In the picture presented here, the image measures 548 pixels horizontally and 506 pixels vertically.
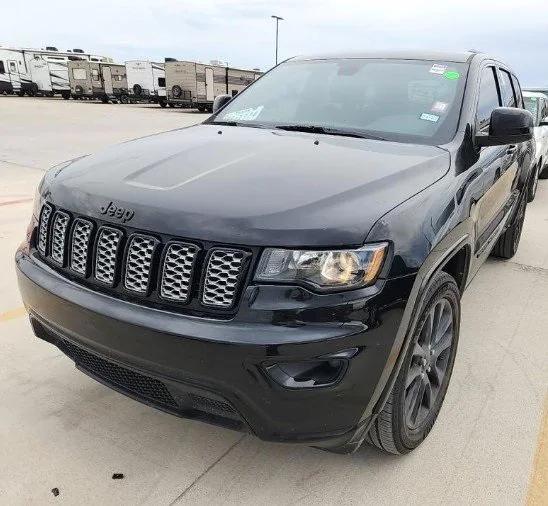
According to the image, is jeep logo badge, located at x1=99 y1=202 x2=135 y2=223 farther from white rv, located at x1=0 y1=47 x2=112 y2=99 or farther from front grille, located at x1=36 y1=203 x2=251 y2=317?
white rv, located at x1=0 y1=47 x2=112 y2=99

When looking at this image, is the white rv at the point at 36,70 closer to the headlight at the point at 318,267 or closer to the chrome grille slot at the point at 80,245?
the chrome grille slot at the point at 80,245

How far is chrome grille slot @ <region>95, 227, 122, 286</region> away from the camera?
1.96 metres

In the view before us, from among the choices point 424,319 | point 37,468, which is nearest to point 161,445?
point 37,468

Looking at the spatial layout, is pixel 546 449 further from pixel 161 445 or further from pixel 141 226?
pixel 141 226

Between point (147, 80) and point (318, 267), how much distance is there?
33.9 meters

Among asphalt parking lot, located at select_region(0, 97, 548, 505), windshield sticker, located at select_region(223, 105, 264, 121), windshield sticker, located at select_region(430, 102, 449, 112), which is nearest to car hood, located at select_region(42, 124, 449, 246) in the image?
windshield sticker, located at select_region(430, 102, 449, 112)

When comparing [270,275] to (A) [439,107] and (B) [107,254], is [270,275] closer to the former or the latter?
(B) [107,254]

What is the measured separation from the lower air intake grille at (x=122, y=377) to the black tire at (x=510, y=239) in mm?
3702

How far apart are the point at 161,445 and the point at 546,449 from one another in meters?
1.74

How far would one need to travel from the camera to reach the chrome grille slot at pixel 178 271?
182 centimetres

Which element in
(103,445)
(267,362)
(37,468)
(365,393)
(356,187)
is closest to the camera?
(267,362)

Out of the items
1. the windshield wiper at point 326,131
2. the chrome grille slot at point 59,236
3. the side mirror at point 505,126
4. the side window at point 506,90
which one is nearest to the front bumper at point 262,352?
the chrome grille slot at point 59,236

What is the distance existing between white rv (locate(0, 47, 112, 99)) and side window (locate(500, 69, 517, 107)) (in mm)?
37819

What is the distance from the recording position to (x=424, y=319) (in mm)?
2121
